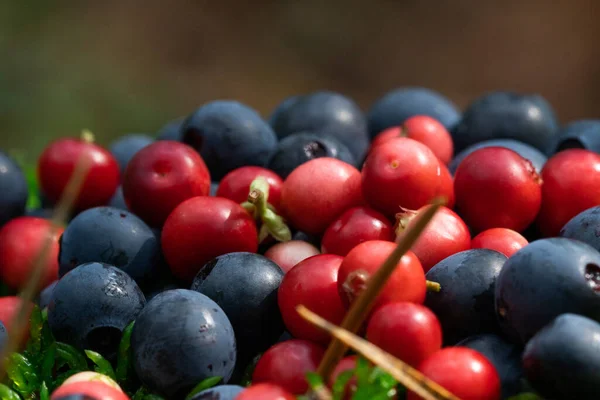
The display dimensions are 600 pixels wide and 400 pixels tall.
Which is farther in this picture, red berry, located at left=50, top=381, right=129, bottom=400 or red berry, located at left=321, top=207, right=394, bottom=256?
red berry, located at left=321, top=207, right=394, bottom=256

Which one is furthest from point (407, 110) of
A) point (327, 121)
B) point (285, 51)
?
point (285, 51)

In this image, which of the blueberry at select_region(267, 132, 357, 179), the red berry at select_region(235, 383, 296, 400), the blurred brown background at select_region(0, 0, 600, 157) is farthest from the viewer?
the blurred brown background at select_region(0, 0, 600, 157)

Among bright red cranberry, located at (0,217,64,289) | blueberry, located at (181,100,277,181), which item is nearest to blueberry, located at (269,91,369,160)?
blueberry, located at (181,100,277,181)

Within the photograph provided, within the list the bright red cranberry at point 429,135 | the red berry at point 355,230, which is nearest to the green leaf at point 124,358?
the red berry at point 355,230

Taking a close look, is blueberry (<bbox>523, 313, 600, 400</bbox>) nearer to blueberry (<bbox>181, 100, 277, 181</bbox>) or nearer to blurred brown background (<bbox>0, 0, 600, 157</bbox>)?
blueberry (<bbox>181, 100, 277, 181</bbox>)

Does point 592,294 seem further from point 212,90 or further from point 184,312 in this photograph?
point 212,90

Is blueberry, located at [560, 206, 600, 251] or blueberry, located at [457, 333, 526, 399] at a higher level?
blueberry, located at [560, 206, 600, 251]

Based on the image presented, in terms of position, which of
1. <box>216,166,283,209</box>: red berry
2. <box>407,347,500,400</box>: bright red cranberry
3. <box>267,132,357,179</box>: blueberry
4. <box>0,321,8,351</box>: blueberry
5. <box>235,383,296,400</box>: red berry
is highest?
<box>267,132,357,179</box>: blueberry

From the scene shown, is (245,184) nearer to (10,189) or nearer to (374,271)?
(374,271)

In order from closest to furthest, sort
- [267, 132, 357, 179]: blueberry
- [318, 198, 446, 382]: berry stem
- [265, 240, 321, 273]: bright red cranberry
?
[318, 198, 446, 382]: berry stem, [265, 240, 321, 273]: bright red cranberry, [267, 132, 357, 179]: blueberry
